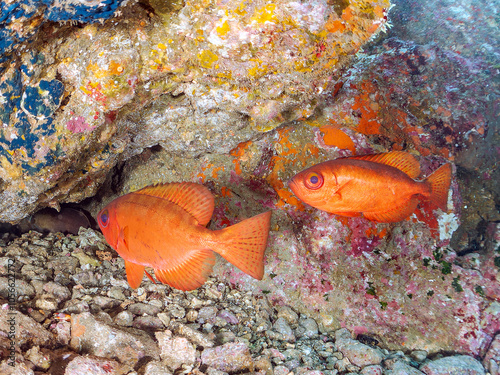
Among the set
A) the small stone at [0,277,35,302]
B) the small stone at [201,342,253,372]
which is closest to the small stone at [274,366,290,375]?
the small stone at [201,342,253,372]

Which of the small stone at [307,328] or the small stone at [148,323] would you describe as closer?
the small stone at [148,323]

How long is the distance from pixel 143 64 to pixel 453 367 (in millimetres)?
3602

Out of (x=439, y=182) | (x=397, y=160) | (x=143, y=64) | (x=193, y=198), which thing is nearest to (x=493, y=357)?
(x=439, y=182)

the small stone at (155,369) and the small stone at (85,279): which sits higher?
the small stone at (155,369)

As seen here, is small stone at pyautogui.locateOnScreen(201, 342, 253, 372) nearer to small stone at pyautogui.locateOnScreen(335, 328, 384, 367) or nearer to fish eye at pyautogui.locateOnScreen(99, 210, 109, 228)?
small stone at pyautogui.locateOnScreen(335, 328, 384, 367)

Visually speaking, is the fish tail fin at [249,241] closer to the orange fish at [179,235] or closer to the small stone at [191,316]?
the orange fish at [179,235]

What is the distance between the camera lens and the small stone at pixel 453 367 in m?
2.61

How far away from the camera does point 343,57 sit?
2.30m

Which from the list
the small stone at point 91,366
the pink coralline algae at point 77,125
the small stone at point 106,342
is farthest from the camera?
the pink coralline algae at point 77,125

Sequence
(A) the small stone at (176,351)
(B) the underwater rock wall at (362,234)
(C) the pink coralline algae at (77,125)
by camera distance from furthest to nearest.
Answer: (B) the underwater rock wall at (362,234)
(C) the pink coralline algae at (77,125)
(A) the small stone at (176,351)

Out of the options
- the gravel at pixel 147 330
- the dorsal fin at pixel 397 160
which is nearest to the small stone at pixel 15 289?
the gravel at pixel 147 330

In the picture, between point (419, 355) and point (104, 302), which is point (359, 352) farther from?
point (104, 302)

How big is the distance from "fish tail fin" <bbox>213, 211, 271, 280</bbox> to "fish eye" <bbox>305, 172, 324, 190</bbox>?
0.47 m

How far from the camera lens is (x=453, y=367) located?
8.68ft
